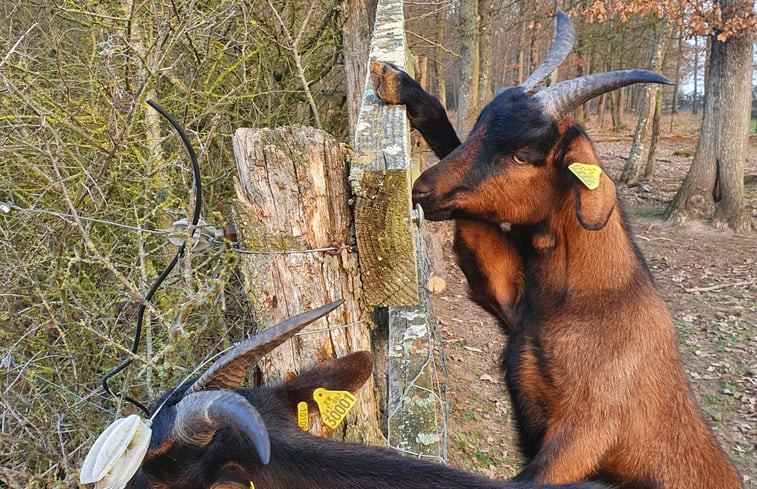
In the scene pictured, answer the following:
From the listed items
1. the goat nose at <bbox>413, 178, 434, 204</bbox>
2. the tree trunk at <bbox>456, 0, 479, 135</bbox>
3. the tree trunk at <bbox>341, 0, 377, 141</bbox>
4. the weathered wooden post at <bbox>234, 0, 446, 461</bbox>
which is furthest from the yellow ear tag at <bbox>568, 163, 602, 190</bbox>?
the tree trunk at <bbox>456, 0, 479, 135</bbox>

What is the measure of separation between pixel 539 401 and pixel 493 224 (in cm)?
98

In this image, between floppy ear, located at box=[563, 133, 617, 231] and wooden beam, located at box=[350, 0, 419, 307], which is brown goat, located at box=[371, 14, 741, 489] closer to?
floppy ear, located at box=[563, 133, 617, 231]

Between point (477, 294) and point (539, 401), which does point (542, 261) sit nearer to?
point (477, 294)

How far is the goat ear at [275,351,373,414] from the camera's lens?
6.60 ft

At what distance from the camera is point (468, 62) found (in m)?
11.6

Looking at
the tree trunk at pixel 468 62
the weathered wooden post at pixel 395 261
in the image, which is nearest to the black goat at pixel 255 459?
the weathered wooden post at pixel 395 261

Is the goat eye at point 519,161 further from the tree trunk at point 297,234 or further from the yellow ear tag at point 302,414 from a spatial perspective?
the yellow ear tag at point 302,414

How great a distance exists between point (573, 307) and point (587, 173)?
709mm

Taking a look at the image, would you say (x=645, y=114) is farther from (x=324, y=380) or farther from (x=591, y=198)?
(x=324, y=380)

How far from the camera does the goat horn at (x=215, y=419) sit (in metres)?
1.34

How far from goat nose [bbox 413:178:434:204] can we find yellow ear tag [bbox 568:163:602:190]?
0.68 metres

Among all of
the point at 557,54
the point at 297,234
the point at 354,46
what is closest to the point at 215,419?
the point at 297,234

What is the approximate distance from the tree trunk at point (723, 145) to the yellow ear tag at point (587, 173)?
8744 millimetres

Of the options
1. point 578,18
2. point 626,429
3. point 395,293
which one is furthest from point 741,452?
point 578,18
